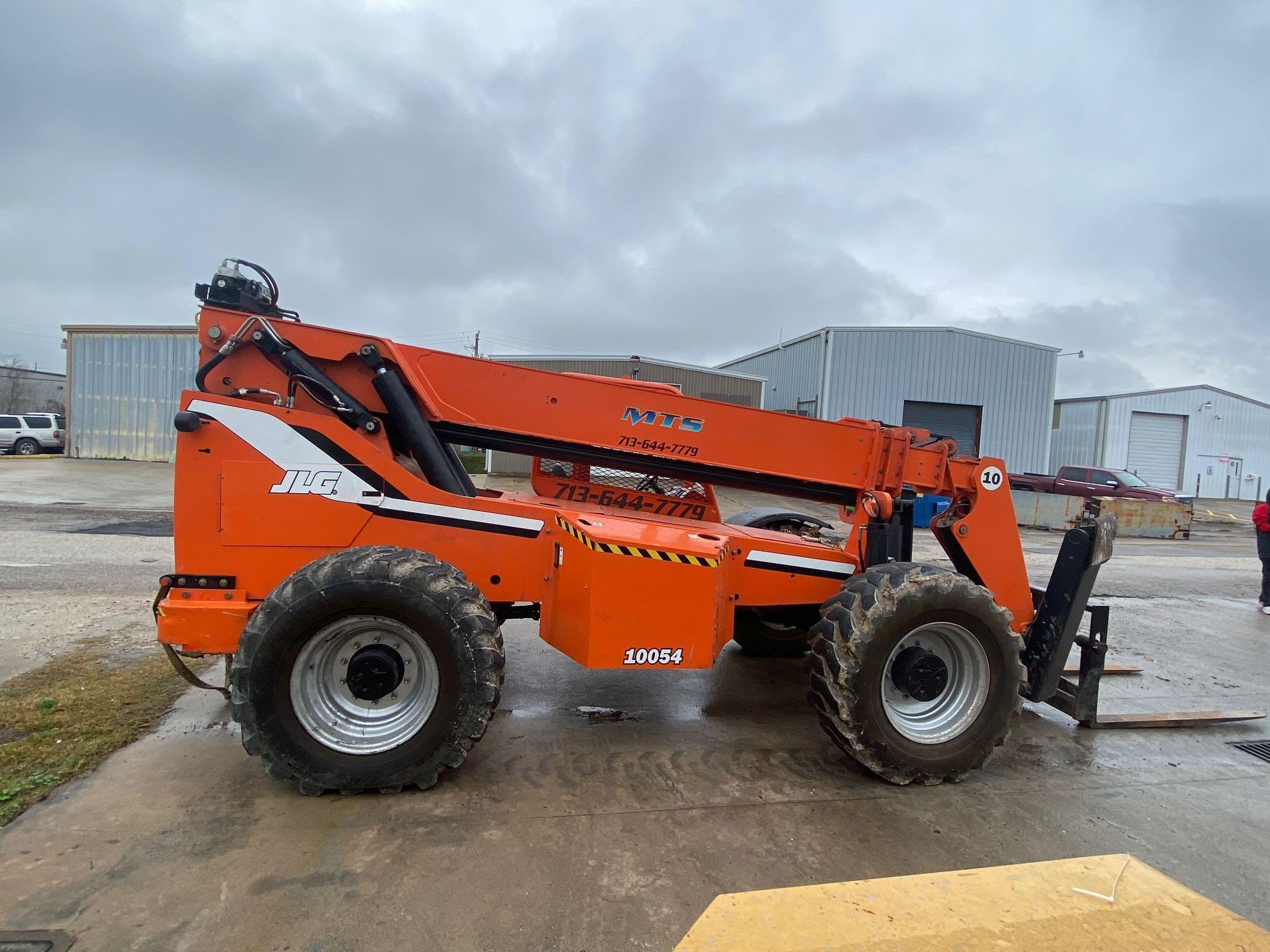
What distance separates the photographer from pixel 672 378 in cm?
2427

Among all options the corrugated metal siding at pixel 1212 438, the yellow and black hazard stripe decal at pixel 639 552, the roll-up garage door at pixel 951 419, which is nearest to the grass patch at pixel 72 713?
the yellow and black hazard stripe decal at pixel 639 552

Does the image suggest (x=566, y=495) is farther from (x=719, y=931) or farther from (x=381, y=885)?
(x=719, y=931)

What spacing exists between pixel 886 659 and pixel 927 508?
144 centimetres

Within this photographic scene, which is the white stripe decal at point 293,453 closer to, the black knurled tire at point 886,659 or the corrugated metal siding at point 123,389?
the black knurled tire at point 886,659

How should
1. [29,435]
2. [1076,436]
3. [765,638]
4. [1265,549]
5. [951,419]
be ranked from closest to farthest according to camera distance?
[765,638]
[1265,549]
[951,419]
[29,435]
[1076,436]

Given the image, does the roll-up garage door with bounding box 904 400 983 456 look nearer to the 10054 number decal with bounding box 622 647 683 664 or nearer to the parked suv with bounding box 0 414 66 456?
the 10054 number decal with bounding box 622 647 683 664

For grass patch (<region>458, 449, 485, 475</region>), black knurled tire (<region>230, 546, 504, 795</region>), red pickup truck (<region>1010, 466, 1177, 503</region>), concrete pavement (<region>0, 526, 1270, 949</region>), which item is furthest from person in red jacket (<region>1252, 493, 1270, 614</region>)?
grass patch (<region>458, 449, 485, 475</region>)

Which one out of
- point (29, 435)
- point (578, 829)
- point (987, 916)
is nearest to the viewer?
point (987, 916)

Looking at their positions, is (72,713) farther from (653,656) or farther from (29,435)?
(29,435)

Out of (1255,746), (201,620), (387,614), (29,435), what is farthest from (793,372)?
(29,435)

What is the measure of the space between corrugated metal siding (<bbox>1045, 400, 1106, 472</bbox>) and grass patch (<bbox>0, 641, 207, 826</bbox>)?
124ft

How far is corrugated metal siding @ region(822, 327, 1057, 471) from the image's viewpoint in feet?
83.8

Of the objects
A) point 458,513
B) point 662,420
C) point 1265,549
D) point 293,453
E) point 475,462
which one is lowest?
point 475,462

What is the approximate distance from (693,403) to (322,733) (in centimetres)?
263
